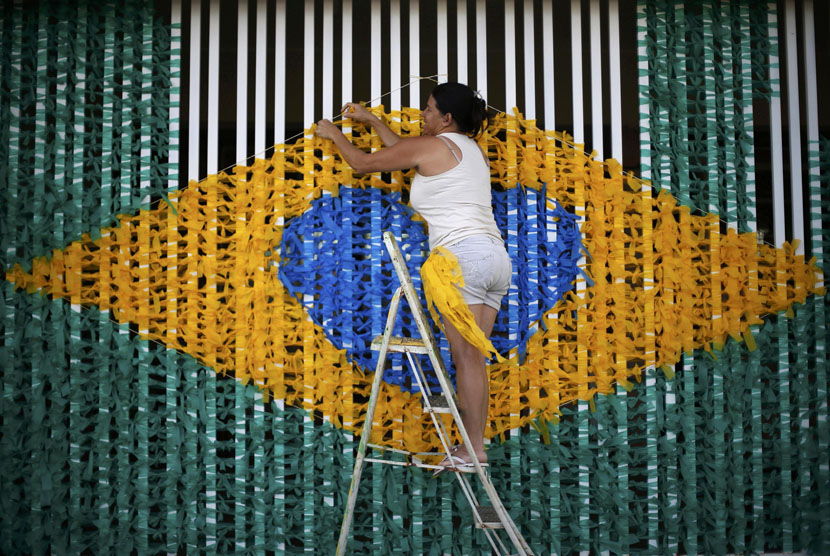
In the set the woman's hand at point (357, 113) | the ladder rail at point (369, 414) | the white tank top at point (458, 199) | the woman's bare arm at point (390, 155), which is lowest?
the ladder rail at point (369, 414)

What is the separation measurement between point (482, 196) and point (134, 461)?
179 cm

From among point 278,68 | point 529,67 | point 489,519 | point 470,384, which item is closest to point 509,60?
point 529,67

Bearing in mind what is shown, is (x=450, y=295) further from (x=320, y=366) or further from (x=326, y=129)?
(x=326, y=129)

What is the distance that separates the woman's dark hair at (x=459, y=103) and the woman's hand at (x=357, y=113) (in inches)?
11.4

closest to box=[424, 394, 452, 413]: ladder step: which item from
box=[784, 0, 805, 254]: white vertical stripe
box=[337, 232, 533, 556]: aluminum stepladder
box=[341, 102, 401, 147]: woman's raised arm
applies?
box=[337, 232, 533, 556]: aluminum stepladder

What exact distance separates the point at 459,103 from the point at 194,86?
1.16 metres

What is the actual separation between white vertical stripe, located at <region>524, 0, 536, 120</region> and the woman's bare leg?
0.97m

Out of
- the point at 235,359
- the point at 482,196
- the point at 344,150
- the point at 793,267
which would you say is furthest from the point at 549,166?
the point at 235,359

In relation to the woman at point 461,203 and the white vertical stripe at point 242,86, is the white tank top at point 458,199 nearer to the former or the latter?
the woman at point 461,203

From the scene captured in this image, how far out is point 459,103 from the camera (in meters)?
2.77

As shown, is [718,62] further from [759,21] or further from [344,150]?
[344,150]

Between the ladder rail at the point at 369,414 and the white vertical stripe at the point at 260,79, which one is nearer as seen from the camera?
the ladder rail at the point at 369,414

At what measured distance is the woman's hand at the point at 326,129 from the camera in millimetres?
2912

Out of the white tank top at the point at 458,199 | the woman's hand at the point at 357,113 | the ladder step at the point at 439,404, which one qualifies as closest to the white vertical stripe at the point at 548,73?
the white tank top at the point at 458,199
